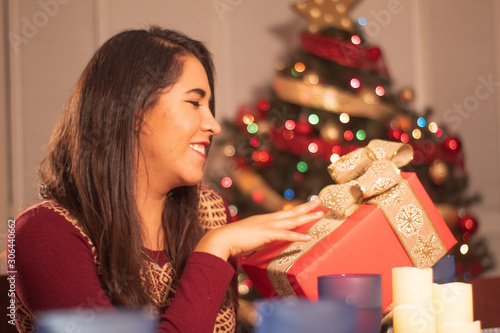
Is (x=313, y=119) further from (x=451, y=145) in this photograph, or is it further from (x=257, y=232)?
(x=257, y=232)

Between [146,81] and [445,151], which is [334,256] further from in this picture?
[445,151]

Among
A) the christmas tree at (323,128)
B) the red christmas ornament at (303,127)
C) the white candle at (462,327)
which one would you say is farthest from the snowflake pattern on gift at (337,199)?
the red christmas ornament at (303,127)

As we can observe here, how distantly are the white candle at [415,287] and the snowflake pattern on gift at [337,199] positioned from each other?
281mm

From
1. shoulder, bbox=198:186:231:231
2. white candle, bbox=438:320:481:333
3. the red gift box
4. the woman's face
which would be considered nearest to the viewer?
white candle, bbox=438:320:481:333

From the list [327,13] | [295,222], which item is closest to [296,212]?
[295,222]

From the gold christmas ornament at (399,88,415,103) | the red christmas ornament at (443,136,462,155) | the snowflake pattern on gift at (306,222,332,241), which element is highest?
the gold christmas ornament at (399,88,415,103)

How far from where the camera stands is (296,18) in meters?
3.71

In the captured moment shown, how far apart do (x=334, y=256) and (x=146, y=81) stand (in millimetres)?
579

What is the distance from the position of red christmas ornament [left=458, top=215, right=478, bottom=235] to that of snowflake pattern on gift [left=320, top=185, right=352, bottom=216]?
83.7 inches

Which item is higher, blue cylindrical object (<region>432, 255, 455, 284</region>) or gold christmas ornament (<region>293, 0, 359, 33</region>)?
gold christmas ornament (<region>293, 0, 359, 33</region>)

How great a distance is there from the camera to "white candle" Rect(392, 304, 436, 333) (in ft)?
2.17

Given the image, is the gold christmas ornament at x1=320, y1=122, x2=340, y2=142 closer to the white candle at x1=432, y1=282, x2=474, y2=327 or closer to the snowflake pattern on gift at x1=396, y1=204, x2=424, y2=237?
the snowflake pattern on gift at x1=396, y1=204, x2=424, y2=237

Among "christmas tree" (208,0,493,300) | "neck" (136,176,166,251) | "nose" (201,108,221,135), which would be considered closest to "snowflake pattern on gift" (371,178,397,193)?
"nose" (201,108,221,135)

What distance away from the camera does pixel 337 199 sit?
3.14 ft
